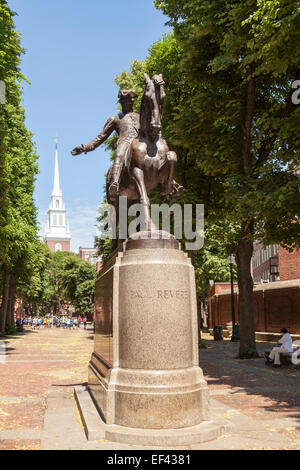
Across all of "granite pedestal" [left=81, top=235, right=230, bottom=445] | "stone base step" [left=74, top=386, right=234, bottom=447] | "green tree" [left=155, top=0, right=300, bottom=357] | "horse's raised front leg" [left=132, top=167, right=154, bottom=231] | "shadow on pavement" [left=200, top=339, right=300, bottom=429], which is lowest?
"shadow on pavement" [left=200, top=339, right=300, bottom=429]

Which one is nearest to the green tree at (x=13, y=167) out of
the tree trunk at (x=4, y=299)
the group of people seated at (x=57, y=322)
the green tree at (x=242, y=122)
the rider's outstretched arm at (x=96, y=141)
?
the tree trunk at (x=4, y=299)

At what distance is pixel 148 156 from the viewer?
7.99 meters

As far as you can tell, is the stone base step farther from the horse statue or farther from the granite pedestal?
the horse statue

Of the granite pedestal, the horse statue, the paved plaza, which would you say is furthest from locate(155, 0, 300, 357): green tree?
the granite pedestal

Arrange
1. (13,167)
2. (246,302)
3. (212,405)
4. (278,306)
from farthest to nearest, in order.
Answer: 1. (278,306)
2. (13,167)
3. (246,302)
4. (212,405)

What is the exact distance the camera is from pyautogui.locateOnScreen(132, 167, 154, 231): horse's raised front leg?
7.56 meters

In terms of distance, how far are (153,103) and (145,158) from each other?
965 mm

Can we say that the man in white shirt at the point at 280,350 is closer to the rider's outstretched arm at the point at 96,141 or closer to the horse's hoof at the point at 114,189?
the horse's hoof at the point at 114,189

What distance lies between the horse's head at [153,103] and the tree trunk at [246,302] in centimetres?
967

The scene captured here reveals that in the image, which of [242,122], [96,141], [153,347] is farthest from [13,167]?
[153,347]

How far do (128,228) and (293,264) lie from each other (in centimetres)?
A: 2575

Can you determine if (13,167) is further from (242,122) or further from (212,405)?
(212,405)

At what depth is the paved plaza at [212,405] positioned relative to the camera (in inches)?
231
